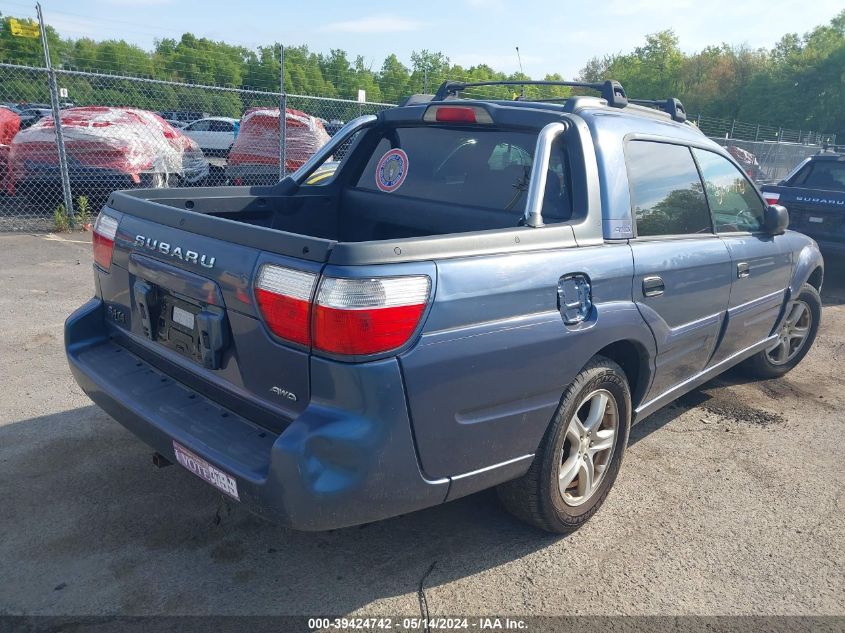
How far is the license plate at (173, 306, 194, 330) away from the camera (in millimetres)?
2709

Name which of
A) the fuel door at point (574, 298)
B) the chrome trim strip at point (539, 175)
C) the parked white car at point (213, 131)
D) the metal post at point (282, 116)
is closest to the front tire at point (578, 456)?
the fuel door at point (574, 298)

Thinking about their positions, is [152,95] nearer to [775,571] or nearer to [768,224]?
[768,224]

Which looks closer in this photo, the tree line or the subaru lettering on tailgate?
the subaru lettering on tailgate

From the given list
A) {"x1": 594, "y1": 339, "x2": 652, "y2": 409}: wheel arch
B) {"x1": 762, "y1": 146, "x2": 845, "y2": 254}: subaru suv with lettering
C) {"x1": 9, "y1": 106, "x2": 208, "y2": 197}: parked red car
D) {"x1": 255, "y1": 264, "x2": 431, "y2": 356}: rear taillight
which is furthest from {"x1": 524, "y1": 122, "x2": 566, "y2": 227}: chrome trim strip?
{"x1": 9, "y1": 106, "x2": 208, "y2": 197}: parked red car

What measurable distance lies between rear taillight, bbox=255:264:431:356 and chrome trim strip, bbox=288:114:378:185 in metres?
1.94

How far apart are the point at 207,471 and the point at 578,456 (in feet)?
5.30

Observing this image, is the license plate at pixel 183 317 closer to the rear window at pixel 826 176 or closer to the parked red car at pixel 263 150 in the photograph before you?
the rear window at pixel 826 176

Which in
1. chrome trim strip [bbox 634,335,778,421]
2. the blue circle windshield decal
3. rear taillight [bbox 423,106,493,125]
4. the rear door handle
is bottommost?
chrome trim strip [bbox 634,335,778,421]

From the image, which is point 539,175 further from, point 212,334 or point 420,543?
point 420,543

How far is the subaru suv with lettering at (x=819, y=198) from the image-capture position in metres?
8.52

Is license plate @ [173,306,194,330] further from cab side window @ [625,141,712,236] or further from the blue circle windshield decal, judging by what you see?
cab side window @ [625,141,712,236]

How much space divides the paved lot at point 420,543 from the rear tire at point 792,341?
1.13 meters

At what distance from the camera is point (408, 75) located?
87.7 feet

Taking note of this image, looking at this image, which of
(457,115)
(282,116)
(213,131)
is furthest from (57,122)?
(213,131)
